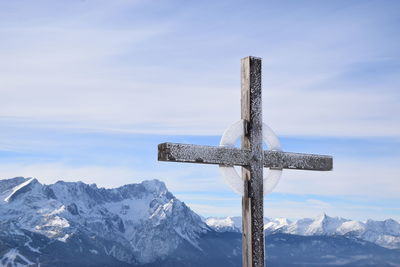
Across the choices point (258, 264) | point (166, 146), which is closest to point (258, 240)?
point (258, 264)

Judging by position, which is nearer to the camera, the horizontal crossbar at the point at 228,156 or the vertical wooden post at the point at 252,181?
the horizontal crossbar at the point at 228,156

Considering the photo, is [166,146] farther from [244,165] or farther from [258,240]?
[258,240]

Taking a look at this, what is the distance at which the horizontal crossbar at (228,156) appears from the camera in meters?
10.3

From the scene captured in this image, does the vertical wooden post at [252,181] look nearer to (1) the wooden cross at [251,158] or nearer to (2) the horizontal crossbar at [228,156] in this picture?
(1) the wooden cross at [251,158]

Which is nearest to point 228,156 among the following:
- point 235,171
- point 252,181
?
point 235,171

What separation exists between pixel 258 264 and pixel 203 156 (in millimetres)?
2048

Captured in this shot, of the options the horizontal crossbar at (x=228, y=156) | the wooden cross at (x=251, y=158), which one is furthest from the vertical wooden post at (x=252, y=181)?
the horizontal crossbar at (x=228, y=156)

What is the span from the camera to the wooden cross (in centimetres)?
1090

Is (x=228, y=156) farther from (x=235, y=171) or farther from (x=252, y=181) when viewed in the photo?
(x=252, y=181)

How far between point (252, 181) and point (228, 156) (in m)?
0.63

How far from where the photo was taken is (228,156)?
11.0 meters

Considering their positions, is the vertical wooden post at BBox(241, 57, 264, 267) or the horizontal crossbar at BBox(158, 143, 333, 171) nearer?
the horizontal crossbar at BBox(158, 143, 333, 171)

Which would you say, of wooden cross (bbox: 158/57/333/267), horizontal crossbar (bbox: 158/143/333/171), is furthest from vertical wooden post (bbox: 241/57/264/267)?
horizontal crossbar (bbox: 158/143/333/171)

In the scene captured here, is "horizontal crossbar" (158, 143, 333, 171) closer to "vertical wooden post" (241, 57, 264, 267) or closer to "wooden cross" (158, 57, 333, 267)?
"wooden cross" (158, 57, 333, 267)
